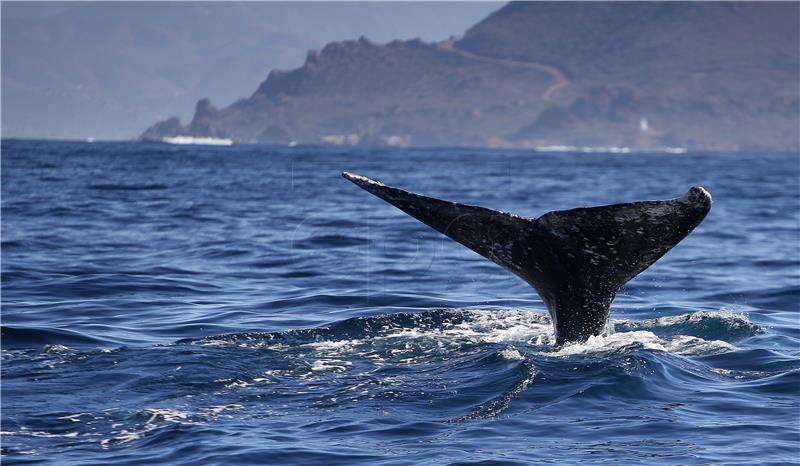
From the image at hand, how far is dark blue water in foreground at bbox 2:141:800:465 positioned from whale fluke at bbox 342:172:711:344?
76 cm

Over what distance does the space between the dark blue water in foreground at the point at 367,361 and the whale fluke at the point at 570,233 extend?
0.76 m

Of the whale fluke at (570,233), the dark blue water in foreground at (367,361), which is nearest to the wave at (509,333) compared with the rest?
the dark blue water in foreground at (367,361)

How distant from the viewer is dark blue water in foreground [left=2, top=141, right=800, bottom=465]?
20.5 feet

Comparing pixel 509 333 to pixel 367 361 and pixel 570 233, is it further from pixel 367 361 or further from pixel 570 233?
pixel 570 233

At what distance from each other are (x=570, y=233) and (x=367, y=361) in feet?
6.53

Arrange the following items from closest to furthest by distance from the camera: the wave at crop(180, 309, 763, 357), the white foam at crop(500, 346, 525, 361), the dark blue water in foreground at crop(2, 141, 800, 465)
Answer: the dark blue water in foreground at crop(2, 141, 800, 465)
the white foam at crop(500, 346, 525, 361)
the wave at crop(180, 309, 763, 357)

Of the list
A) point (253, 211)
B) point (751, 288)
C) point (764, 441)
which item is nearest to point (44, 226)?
point (253, 211)

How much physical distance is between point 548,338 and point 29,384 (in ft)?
13.0

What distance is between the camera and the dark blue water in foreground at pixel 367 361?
6.26 meters

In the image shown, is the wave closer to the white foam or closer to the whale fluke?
the white foam

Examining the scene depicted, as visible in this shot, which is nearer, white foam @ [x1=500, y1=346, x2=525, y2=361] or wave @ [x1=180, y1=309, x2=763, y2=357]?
white foam @ [x1=500, y1=346, x2=525, y2=361]

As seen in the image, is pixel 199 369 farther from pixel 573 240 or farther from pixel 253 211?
pixel 253 211

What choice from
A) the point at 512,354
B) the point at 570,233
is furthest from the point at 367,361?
the point at 570,233

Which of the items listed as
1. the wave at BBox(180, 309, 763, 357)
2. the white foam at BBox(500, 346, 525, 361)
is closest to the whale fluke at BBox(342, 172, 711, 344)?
the white foam at BBox(500, 346, 525, 361)
